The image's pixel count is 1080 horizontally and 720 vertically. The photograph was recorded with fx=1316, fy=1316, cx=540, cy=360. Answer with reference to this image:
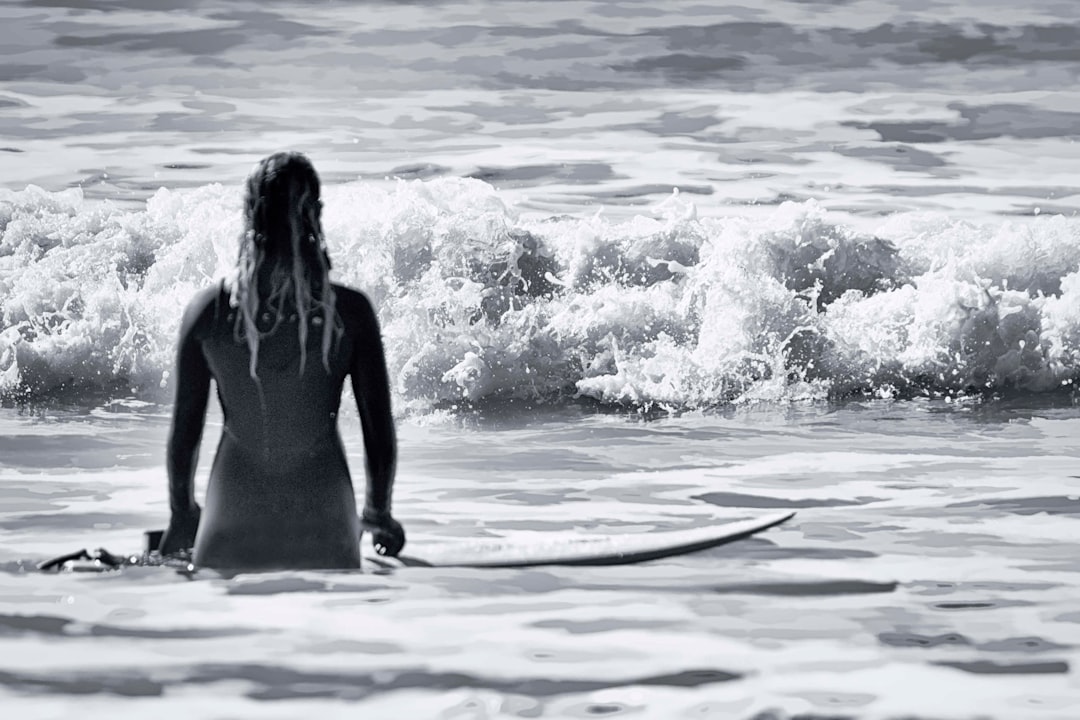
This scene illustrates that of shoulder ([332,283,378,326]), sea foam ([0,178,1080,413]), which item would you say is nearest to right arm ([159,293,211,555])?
shoulder ([332,283,378,326])

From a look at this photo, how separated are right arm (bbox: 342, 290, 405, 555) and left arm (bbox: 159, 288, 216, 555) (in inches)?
11.8

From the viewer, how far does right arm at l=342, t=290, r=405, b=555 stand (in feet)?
8.65

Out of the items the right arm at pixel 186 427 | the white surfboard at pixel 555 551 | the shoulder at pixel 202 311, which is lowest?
the white surfboard at pixel 555 551

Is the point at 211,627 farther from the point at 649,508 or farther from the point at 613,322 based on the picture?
the point at 613,322

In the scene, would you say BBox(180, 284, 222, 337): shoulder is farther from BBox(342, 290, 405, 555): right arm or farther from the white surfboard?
the white surfboard

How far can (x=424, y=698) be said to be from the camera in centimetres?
206

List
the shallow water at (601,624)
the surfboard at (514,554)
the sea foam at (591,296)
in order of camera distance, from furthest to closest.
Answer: the sea foam at (591,296) < the surfboard at (514,554) < the shallow water at (601,624)

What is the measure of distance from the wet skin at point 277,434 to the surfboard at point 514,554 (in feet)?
0.58

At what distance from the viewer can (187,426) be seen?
2.68 m

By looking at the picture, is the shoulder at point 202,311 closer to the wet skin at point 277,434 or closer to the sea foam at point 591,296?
the wet skin at point 277,434

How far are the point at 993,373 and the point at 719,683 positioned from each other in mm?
6543

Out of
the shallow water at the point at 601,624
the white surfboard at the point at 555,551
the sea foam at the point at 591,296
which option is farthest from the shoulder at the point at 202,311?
the sea foam at the point at 591,296

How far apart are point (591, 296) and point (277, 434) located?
265 inches

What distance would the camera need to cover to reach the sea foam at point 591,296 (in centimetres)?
823
